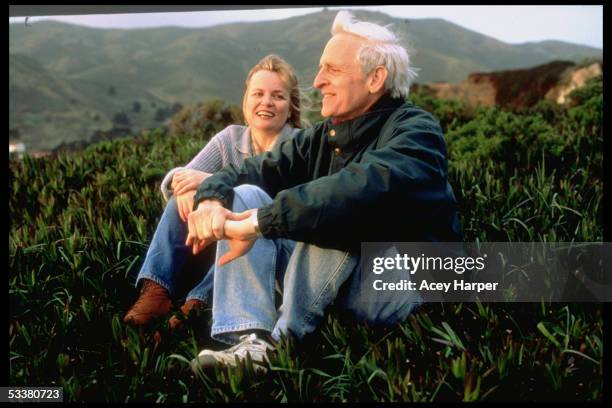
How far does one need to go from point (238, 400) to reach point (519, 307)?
112cm

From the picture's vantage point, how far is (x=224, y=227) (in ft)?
8.86

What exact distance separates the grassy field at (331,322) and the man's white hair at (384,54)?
0.77 meters

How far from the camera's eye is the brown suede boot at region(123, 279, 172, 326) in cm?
294

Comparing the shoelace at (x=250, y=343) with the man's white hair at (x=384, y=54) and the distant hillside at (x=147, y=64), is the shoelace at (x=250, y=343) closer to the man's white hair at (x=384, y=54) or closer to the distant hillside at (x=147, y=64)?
the man's white hair at (x=384, y=54)

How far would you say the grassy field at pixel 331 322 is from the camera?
2.57m

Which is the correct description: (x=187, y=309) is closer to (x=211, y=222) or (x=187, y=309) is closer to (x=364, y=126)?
(x=211, y=222)

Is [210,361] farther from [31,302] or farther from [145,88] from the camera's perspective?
[145,88]

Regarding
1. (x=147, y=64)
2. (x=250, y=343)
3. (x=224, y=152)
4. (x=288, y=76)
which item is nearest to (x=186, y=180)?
(x=224, y=152)

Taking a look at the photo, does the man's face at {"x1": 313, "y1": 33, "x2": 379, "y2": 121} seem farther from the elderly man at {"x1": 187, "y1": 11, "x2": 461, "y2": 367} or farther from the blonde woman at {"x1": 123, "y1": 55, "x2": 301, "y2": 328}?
the blonde woman at {"x1": 123, "y1": 55, "x2": 301, "y2": 328}

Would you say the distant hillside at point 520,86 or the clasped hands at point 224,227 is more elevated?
the distant hillside at point 520,86

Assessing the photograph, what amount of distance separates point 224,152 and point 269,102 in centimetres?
28

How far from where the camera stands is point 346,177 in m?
2.50

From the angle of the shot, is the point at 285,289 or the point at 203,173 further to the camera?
the point at 203,173

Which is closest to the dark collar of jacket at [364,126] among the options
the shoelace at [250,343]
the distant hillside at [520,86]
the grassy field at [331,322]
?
the grassy field at [331,322]
